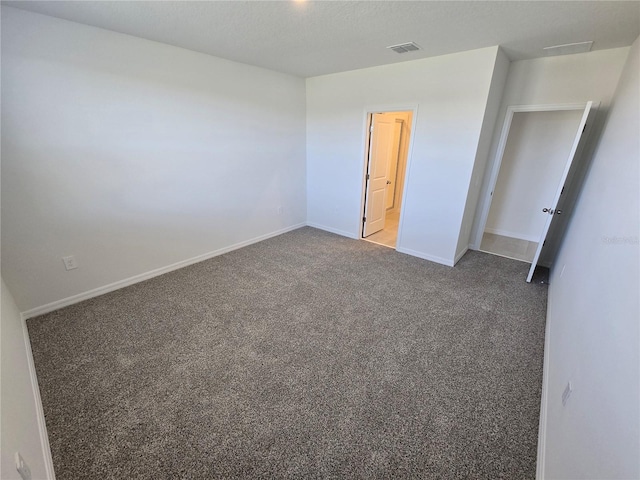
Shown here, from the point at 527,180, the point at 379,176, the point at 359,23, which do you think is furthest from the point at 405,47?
the point at 527,180

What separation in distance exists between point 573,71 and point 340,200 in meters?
3.21

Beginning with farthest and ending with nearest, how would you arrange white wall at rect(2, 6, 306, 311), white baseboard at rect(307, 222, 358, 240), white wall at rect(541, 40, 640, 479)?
white baseboard at rect(307, 222, 358, 240) → white wall at rect(2, 6, 306, 311) → white wall at rect(541, 40, 640, 479)

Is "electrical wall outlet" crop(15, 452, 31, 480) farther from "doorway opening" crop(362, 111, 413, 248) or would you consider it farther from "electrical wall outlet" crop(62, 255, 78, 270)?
"doorway opening" crop(362, 111, 413, 248)

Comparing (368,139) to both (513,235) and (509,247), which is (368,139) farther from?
(513,235)

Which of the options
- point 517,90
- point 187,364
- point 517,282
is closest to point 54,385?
point 187,364

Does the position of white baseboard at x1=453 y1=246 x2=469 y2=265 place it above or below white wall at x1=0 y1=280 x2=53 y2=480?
below

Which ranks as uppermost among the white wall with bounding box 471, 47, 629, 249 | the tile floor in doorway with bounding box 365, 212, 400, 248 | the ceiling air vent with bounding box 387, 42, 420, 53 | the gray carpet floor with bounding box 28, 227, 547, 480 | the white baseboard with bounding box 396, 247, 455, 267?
the ceiling air vent with bounding box 387, 42, 420, 53

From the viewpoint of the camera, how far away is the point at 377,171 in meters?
4.56

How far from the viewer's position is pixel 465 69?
9.73ft

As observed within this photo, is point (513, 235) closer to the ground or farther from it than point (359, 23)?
closer to the ground

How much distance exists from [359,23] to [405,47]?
0.81 meters

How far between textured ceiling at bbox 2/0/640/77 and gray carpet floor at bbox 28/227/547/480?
98.1 inches

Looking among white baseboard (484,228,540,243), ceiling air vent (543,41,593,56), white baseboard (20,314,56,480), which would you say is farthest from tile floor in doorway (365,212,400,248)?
white baseboard (20,314,56,480)

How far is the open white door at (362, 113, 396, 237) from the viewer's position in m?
4.18
